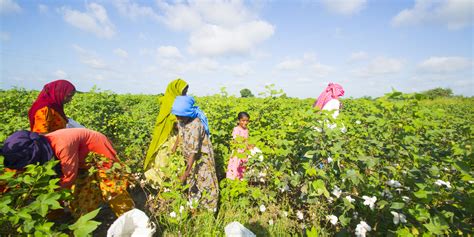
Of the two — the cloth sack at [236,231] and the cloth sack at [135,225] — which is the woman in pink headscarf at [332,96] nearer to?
the cloth sack at [236,231]

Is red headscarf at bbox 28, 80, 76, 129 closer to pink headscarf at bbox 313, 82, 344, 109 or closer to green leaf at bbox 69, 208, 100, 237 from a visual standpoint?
green leaf at bbox 69, 208, 100, 237

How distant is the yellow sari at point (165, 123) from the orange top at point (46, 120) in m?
1.23

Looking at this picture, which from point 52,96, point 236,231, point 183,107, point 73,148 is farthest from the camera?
point 52,96

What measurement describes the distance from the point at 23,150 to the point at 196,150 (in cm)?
148

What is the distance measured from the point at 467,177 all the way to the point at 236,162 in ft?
8.87

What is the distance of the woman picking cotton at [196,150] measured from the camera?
8.77 feet

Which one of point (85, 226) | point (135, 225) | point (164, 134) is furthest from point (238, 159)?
point (85, 226)

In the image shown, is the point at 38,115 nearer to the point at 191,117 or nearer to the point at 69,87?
the point at 69,87

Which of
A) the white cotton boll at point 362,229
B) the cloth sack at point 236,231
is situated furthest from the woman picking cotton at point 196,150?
the white cotton boll at point 362,229

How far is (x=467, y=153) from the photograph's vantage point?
1280 millimetres

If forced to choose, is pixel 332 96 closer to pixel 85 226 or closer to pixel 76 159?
pixel 76 159

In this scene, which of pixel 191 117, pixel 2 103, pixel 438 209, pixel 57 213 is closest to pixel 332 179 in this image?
pixel 438 209

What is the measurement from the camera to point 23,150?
5.77ft

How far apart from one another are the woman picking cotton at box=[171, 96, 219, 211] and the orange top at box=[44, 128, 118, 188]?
0.78 meters
